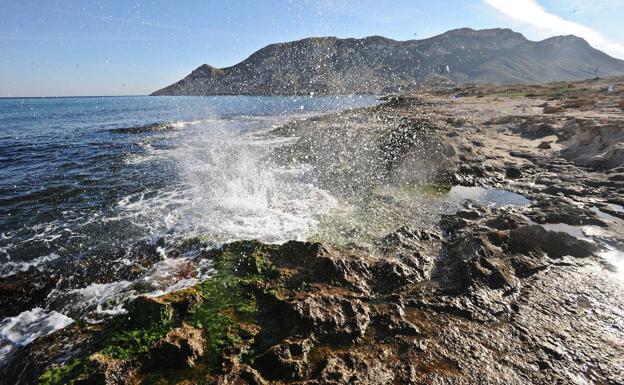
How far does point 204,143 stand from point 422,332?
31.1 meters

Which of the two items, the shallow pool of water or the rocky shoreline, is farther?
the shallow pool of water

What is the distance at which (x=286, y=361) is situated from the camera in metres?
5.24

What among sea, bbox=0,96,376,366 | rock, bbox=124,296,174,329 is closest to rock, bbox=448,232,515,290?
sea, bbox=0,96,376,366

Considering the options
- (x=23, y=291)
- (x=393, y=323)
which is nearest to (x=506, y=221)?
(x=393, y=323)

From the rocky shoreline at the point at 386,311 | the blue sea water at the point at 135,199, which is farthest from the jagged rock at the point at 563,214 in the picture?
the blue sea water at the point at 135,199

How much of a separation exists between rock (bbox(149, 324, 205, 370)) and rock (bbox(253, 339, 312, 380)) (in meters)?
1.20

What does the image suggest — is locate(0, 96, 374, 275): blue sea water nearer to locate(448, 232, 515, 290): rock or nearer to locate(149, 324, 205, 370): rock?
locate(149, 324, 205, 370): rock

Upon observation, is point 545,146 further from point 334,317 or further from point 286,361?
point 286,361

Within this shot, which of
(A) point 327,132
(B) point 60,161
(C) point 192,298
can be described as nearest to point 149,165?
(B) point 60,161

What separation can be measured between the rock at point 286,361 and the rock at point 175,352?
3.95 feet

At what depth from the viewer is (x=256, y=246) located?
9.84m

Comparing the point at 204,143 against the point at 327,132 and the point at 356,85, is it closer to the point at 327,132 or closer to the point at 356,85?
the point at 327,132

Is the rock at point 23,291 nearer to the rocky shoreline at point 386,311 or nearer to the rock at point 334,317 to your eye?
the rocky shoreline at point 386,311

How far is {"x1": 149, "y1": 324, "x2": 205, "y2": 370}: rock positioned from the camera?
18.2 ft
